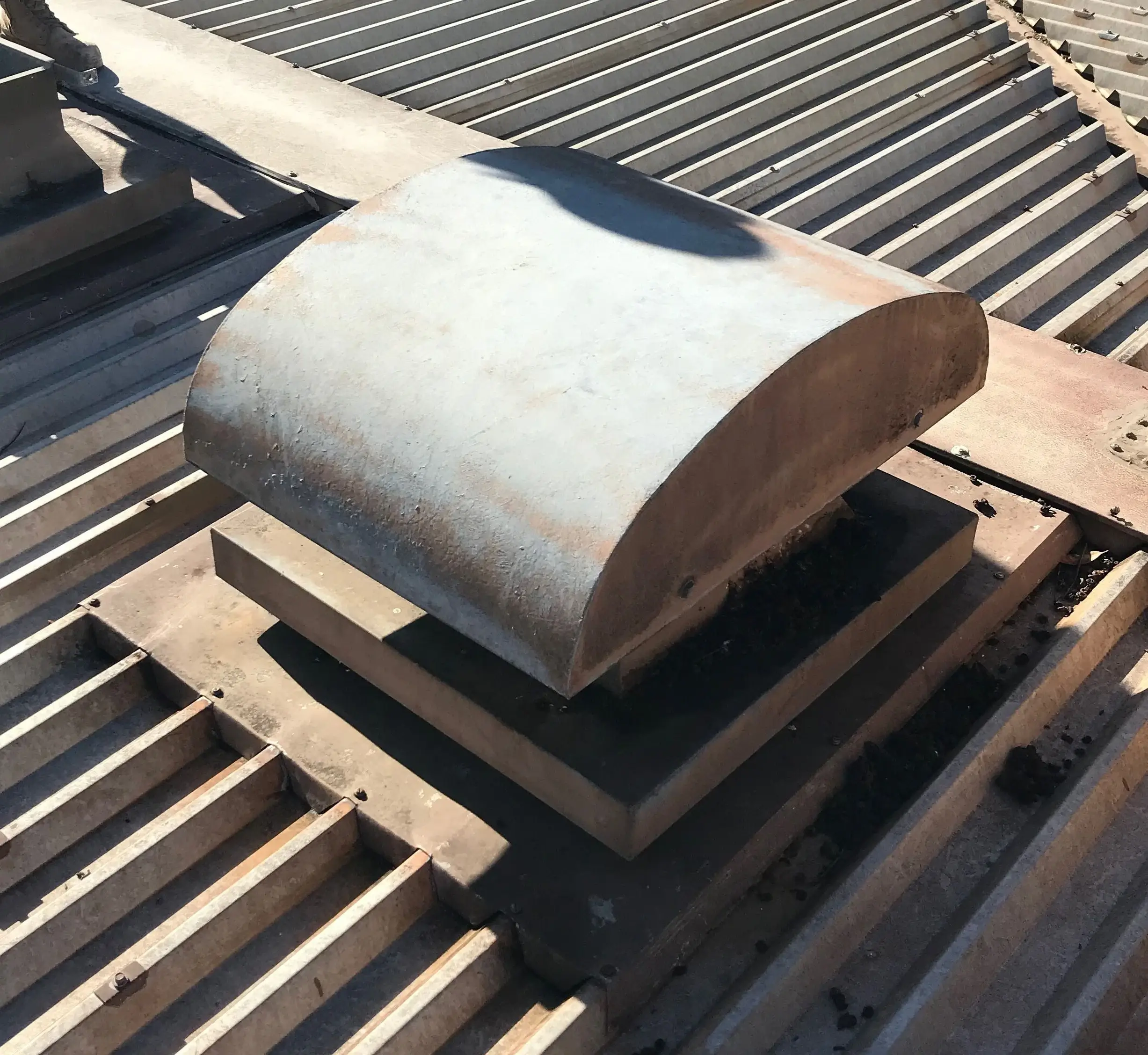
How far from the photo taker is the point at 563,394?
4555mm

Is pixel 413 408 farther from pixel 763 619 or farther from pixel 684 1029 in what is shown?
pixel 684 1029

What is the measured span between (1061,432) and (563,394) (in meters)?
3.52

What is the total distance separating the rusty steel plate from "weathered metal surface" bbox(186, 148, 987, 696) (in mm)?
1323

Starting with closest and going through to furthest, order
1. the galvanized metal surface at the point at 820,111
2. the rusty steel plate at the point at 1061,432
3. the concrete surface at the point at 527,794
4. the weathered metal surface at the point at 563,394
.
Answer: the weathered metal surface at the point at 563,394, the concrete surface at the point at 527,794, the rusty steel plate at the point at 1061,432, the galvanized metal surface at the point at 820,111

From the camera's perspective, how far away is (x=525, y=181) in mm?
5711

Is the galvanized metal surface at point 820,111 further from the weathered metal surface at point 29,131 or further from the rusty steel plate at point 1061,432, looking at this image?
the weathered metal surface at point 29,131

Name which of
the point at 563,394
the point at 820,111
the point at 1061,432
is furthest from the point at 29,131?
the point at 1061,432

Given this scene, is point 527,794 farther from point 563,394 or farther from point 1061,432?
point 1061,432

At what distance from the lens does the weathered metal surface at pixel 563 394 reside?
14.3ft

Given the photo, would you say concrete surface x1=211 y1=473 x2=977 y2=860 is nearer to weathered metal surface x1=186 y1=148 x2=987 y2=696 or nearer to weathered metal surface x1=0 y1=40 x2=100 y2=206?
weathered metal surface x1=186 y1=148 x2=987 y2=696

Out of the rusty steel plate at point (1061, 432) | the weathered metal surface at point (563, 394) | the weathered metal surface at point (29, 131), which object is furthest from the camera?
the weathered metal surface at point (29, 131)

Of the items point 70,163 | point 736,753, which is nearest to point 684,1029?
point 736,753

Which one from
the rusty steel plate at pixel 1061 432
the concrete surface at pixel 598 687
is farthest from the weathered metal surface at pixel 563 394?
the rusty steel plate at pixel 1061 432

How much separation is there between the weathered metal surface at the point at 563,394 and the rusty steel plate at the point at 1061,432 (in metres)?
1.32
